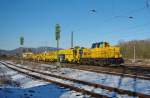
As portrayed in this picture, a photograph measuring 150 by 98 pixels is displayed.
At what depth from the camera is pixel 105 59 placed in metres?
33.3

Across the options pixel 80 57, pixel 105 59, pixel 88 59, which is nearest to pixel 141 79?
pixel 105 59

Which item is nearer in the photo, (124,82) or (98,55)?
(124,82)

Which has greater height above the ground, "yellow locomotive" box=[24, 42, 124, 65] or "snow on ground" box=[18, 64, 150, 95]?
"yellow locomotive" box=[24, 42, 124, 65]

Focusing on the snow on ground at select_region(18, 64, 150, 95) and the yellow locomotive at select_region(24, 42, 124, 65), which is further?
the yellow locomotive at select_region(24, 42, 124, 65)

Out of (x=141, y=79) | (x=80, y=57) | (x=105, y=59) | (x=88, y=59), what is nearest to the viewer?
(x=141, y=79)

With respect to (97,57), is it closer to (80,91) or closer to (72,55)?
(72,55)

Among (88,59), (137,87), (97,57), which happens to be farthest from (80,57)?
(137,87)

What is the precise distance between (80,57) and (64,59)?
991 centimetres

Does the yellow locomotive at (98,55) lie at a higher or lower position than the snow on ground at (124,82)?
higher

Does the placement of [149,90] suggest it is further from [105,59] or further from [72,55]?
[72,55]

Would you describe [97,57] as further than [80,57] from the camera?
No

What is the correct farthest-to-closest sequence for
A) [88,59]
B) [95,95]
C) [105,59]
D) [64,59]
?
[64,59]
[88,59]
[105,59]
[95,95]

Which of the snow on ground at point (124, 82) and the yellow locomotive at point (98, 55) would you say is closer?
the snow on ground at point (124, 82)

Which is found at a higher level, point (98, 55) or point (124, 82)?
point (98, 55)
